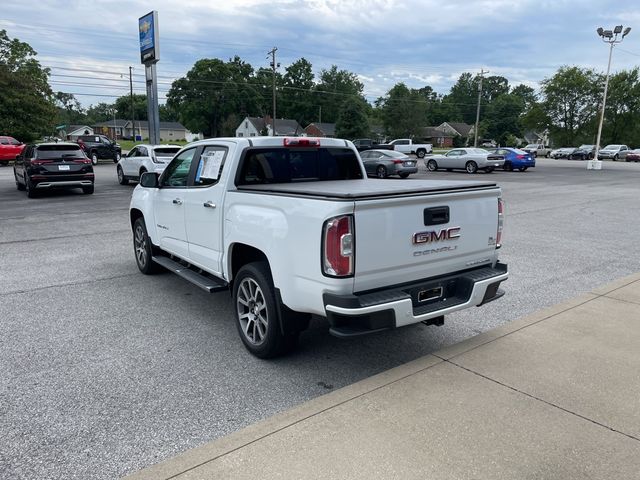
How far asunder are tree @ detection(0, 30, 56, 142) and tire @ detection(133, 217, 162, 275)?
137ft

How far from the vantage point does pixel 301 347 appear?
14.6 feet

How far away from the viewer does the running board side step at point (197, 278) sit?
15.4 feet

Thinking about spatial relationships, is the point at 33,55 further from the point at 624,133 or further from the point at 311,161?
the point at 624,133

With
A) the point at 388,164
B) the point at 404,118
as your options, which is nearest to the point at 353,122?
→ the point at 404,118

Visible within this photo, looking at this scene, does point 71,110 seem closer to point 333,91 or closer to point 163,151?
point 333,91

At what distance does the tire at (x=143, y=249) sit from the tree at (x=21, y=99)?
4184 centimetres

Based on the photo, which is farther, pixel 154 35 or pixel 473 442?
pixel 154 35

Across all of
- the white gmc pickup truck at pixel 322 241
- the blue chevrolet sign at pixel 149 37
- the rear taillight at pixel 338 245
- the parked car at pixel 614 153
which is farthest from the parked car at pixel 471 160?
the parked car at pixel 614 153

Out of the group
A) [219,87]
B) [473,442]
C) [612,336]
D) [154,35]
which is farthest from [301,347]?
→ [219,87]

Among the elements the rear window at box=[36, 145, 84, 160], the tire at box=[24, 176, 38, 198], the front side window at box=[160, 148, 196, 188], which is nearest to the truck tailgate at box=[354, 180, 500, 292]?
the front side window at box=[160, 148, 196, 188]

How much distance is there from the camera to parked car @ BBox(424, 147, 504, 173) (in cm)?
2877

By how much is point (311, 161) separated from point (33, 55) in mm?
53755

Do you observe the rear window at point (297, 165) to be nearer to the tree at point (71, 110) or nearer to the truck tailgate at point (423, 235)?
the truck tailgate at point (423, 235)

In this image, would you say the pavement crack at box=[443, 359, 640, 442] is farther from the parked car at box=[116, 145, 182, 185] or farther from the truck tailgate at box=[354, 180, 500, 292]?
the parked car at box=[116, 145, 182, 185]
